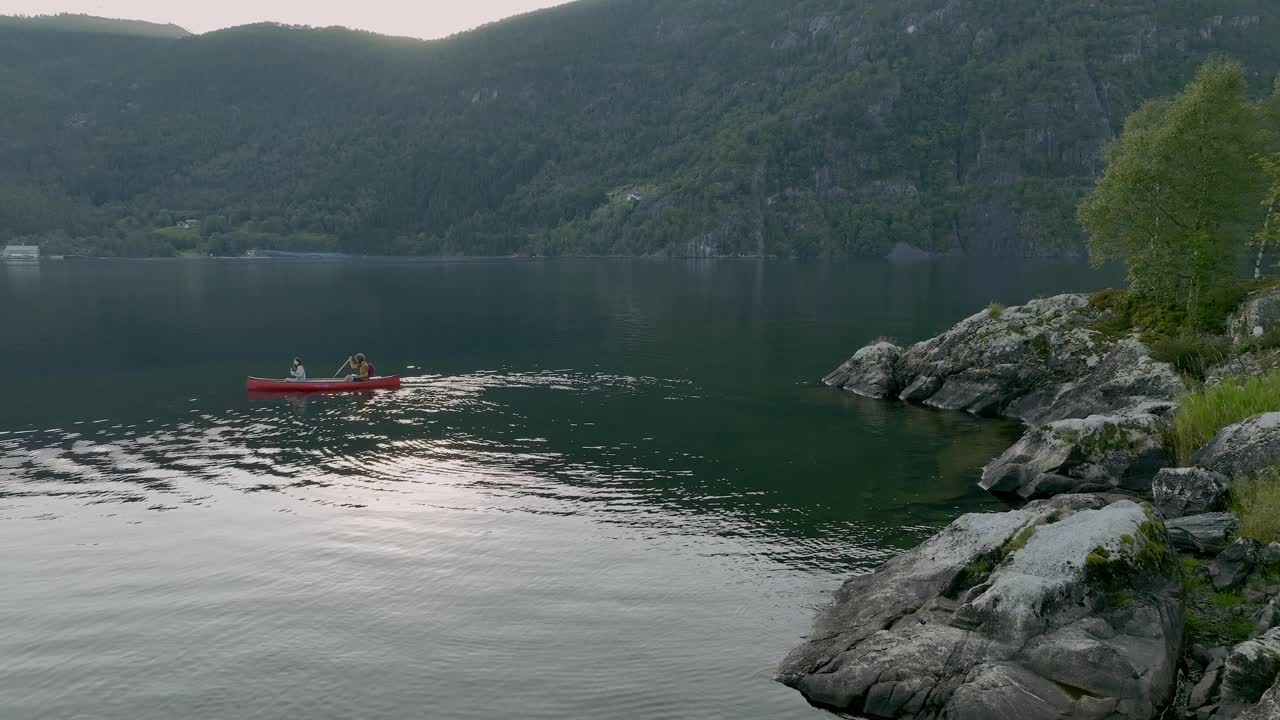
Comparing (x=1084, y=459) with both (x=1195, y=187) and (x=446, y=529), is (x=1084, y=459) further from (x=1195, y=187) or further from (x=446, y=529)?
(x=1195, y=187)

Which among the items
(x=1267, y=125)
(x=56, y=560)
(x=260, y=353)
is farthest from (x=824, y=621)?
(x=260, y=353)

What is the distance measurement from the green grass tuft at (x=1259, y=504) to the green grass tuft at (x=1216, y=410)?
5.36 metres

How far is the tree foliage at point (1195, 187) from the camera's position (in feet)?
182

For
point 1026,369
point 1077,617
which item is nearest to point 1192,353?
point 1026,369

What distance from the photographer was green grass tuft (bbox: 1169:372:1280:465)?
3509 cm

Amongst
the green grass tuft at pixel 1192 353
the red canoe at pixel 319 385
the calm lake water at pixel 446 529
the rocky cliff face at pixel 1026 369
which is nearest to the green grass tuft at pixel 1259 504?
the calm lake water at pixel 446 529

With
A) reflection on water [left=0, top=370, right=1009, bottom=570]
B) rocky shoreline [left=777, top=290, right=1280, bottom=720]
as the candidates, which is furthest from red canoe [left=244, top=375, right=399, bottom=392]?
rocky shoreline [left=777, top=290, right=1280, bottom=720]

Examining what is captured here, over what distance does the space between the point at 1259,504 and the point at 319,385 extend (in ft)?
180

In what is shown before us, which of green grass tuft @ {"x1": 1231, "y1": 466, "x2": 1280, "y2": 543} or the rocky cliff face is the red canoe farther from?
green grass tuft @ {"x1": 1231, "y1": 466, "x2": 1280, "y2": 543}

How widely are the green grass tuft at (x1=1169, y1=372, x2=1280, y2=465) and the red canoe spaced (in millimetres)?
48575

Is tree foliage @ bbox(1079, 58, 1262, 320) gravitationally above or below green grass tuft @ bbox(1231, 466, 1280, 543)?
above

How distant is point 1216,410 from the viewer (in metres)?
36.2

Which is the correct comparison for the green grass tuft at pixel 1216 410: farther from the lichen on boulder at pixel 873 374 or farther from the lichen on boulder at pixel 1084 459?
the lichen on boulder at pixel 873 374

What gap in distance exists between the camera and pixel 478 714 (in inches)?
831
